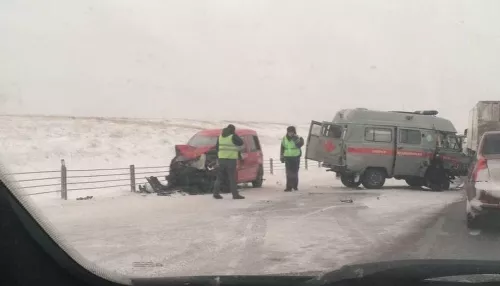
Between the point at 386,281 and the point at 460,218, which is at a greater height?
the point at 386,281

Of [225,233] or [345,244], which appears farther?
[225,233]

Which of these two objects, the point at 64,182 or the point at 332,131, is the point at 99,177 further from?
the point at 332,131

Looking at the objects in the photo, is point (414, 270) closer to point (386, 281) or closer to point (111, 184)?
point (386, 281)

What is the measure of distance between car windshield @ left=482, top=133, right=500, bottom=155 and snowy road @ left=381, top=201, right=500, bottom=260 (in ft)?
2.91

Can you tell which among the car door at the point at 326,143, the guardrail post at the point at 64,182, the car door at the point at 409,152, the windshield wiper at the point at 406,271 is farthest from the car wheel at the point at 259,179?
the windshield wiper at the point at 406,271

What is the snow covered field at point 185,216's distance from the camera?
5593 mm

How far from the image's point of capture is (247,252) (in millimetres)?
6113

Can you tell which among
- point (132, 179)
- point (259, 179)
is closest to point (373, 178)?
point (259, 179)

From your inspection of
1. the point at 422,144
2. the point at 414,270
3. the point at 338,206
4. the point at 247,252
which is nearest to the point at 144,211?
the point at 338,206

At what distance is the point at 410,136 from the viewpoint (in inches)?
623

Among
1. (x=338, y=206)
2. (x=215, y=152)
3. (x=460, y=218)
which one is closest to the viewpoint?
(x=460, y=218)

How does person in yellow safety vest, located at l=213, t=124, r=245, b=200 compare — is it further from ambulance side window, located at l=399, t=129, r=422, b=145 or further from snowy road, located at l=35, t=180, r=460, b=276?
ambulance side window, located at l=399, t=129, r=422, b=145

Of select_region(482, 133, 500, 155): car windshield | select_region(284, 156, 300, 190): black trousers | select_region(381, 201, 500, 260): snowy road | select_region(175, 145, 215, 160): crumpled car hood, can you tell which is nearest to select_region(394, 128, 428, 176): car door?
select_region(284, 156, 300, 190): black trousers

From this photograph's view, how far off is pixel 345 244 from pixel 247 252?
3.82 ft
